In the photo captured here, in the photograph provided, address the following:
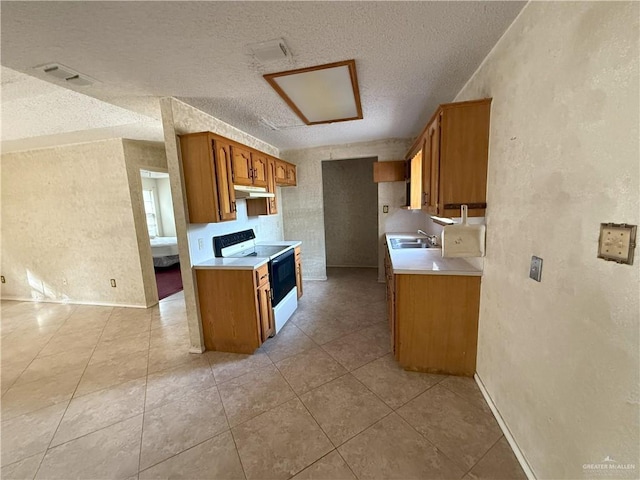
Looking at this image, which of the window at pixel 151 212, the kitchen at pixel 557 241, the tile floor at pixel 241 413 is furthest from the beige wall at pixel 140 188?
the window at pixel 151 212

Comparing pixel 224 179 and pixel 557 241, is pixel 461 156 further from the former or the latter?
pixel 224 179

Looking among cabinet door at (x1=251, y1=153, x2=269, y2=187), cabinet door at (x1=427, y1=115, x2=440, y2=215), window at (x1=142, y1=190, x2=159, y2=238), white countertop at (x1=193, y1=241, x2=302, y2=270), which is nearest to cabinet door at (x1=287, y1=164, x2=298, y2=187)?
cabinet door at (x1=251, y1=153, x2=269, y2=187)

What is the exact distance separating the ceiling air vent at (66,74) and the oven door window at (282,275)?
2103 mm

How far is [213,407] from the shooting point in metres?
1.84

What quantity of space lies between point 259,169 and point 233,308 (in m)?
1.70

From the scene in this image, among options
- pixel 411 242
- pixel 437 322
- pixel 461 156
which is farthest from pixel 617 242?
pixel 411 242

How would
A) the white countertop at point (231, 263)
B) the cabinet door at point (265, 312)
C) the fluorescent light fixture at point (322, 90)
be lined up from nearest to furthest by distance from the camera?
the fluorescent light fixture at point (322, 90)
the white countertop at point (231, 263)
the cabinet door at point (265, 312)

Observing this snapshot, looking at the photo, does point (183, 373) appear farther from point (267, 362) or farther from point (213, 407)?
point (267, 362)

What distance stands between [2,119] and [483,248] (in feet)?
16.0

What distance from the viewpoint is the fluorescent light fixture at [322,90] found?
183 cm

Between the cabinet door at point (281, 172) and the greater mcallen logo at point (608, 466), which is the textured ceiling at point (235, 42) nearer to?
the cabinet door at point (281, 172)

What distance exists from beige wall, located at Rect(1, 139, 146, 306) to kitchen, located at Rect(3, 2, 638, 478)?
2.76m

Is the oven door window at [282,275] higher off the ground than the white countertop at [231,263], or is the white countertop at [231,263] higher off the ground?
the white countertop at [231,263]

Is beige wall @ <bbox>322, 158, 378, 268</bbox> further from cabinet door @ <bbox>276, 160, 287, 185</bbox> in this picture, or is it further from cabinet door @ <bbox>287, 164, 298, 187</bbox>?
cabinet door @ <bbox>276, 160, 287, 185</bbox>
